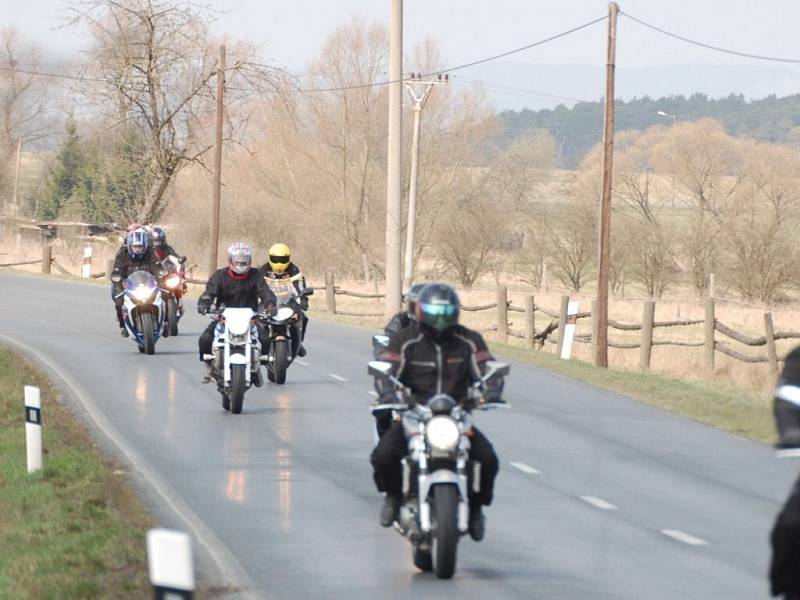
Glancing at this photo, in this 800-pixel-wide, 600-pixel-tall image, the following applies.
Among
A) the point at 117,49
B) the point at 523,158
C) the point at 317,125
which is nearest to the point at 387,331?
the point at 117,49

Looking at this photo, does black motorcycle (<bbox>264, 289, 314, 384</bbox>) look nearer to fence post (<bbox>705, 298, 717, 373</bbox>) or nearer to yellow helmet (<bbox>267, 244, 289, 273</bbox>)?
yellow helmet (<bbox>267, 244, 289, 273</bbox>)

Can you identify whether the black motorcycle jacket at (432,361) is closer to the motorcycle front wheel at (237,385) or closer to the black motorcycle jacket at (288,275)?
the motorcycle front wheel at (237,385)

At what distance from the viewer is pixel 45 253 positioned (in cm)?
5009

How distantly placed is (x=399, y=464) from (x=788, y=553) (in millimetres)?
3405

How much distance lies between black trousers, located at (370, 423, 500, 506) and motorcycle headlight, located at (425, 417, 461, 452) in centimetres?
38

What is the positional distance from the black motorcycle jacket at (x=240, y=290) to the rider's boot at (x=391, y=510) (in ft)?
29.1

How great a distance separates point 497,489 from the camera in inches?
487

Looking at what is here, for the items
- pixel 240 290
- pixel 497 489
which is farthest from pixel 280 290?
pixel 497 489

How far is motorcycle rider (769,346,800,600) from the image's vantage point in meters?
5.85

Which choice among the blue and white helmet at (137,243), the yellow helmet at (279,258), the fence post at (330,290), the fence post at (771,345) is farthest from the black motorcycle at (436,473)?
the fence post at (330,290)

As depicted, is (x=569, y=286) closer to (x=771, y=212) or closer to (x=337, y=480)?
(x=771, y=212)

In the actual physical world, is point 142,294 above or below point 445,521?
above

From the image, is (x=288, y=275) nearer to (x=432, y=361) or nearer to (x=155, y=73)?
(x=432, y=361)

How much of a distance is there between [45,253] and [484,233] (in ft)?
68.6
